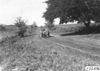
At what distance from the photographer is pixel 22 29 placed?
37219 mm

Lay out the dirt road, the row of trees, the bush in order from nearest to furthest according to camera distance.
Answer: the dirt road → the row of trees → the bush

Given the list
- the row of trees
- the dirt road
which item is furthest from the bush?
the dirt road

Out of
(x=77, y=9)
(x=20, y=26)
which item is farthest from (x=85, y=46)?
(x=20, y=26)

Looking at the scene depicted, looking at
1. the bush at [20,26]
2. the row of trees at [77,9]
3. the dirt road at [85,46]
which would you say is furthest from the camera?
the bush at [20,26]

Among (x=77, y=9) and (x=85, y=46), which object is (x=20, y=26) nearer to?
(x=77, y=9)

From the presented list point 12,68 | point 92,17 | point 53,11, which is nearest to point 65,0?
point 53,11

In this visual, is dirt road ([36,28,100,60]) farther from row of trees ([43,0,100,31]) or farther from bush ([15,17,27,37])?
bush ([15,17,27,37])

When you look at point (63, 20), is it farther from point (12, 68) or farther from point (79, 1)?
point (12, 68)

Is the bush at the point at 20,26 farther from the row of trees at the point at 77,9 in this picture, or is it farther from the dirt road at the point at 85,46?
the dirt road at the point at 85,46

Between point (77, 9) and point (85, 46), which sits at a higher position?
point (77, 9)

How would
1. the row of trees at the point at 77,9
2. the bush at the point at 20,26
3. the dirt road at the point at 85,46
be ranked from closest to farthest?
the dirt road at the point at 85,46
the row of trees at the point at 77,9
the bush at the point at 20,26

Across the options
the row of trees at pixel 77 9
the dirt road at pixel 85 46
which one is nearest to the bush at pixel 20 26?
the row of trees at pixel 77 9

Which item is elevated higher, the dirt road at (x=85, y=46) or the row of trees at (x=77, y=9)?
the row of trees at (x=77, y=9)

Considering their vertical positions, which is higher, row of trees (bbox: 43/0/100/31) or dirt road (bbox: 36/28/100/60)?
row of trees (bbox: 43/0/100/31)
